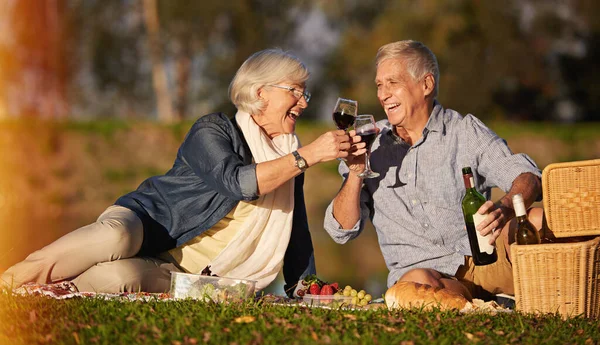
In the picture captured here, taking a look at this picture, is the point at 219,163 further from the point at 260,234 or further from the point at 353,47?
the point at 353,47

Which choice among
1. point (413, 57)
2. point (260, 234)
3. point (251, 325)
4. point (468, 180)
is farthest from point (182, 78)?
point (251, 325)

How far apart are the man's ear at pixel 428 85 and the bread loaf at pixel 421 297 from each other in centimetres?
126

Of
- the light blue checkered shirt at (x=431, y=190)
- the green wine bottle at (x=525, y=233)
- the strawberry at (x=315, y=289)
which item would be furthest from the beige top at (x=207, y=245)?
the green wine bottle at (x=525, y=233)

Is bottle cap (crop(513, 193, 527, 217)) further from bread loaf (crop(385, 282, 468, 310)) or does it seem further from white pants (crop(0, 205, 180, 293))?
white pants (crop(0, 205, 180, 293))

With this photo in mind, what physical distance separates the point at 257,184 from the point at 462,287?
4.26 ft

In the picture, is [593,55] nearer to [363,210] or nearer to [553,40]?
[553,40]

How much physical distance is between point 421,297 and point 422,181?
90cm

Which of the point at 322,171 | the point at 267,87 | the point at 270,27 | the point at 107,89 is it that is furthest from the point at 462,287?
the point at 107,89

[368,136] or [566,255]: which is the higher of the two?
[368,136]

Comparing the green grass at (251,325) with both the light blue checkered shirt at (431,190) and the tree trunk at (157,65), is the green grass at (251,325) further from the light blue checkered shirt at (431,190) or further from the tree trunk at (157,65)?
the tree trunk at (157,65)

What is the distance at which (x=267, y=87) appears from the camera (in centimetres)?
509

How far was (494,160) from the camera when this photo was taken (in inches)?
186

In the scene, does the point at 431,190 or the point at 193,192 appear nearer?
the point at 431,190

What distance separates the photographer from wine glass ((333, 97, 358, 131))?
4512 millimetres
